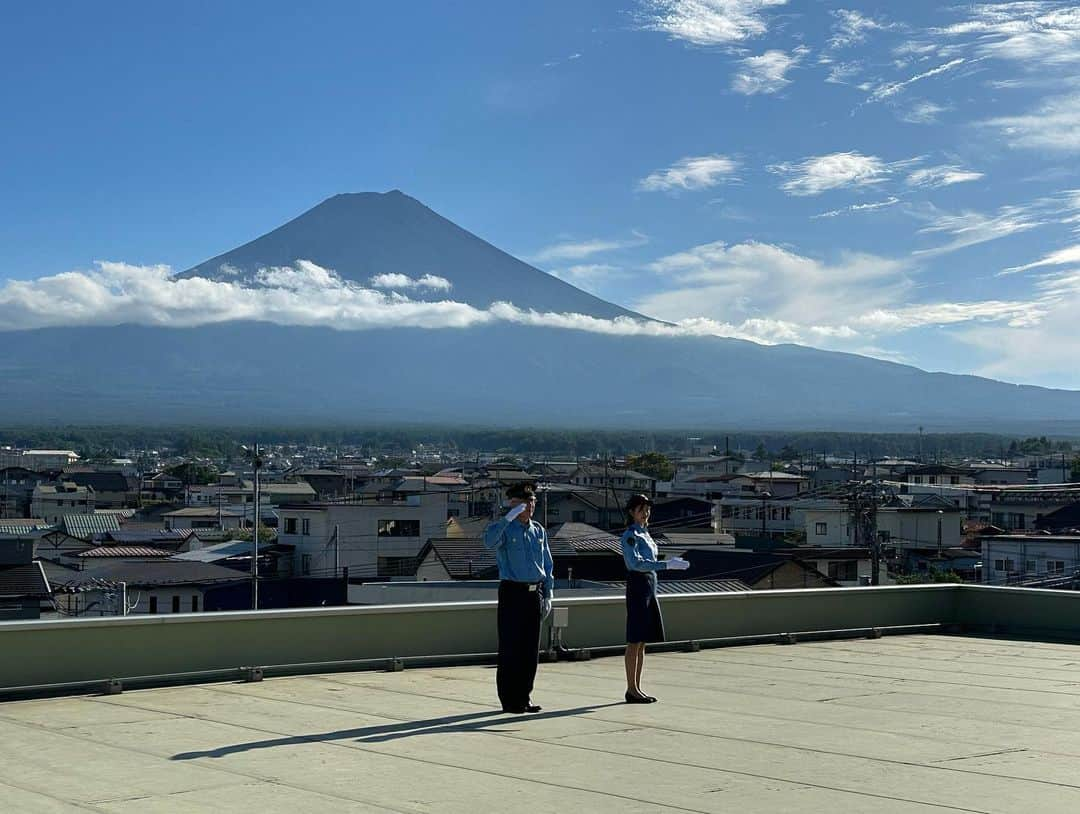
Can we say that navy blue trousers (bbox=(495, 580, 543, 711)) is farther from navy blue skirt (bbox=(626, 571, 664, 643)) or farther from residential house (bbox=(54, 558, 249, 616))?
residential house (bbox=(54, 558, 249, 616))

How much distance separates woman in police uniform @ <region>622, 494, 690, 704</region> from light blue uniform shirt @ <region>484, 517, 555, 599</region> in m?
0.59

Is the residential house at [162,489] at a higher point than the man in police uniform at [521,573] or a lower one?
lower

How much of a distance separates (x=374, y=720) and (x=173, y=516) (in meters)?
59.3

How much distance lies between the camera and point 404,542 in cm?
4147

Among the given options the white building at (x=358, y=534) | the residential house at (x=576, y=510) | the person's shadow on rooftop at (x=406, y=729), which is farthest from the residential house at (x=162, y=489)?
the person's shadow on rooftop at (x=406, y=729)

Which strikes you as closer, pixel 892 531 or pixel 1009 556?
pixel 1009 556

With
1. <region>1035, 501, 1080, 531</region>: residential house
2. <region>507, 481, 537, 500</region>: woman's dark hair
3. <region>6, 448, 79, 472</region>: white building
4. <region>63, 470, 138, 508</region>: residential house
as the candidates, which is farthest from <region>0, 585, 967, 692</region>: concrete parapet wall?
<region>6, 448, 79, 472</region>: white building

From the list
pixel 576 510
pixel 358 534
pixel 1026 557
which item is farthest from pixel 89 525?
pixel 1026 557

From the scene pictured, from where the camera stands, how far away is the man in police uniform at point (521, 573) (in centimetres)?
809

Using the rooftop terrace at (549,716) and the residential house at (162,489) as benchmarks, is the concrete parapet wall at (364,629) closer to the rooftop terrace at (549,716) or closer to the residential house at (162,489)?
the rooftop terrace at (549,716)

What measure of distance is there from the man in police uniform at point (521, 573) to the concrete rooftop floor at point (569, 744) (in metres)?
0.47

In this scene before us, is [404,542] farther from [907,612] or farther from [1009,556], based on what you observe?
[907,612]

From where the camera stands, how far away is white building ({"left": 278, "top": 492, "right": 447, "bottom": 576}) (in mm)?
39031

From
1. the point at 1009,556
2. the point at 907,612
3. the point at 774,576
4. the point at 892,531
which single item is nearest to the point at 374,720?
the point at 907,612
